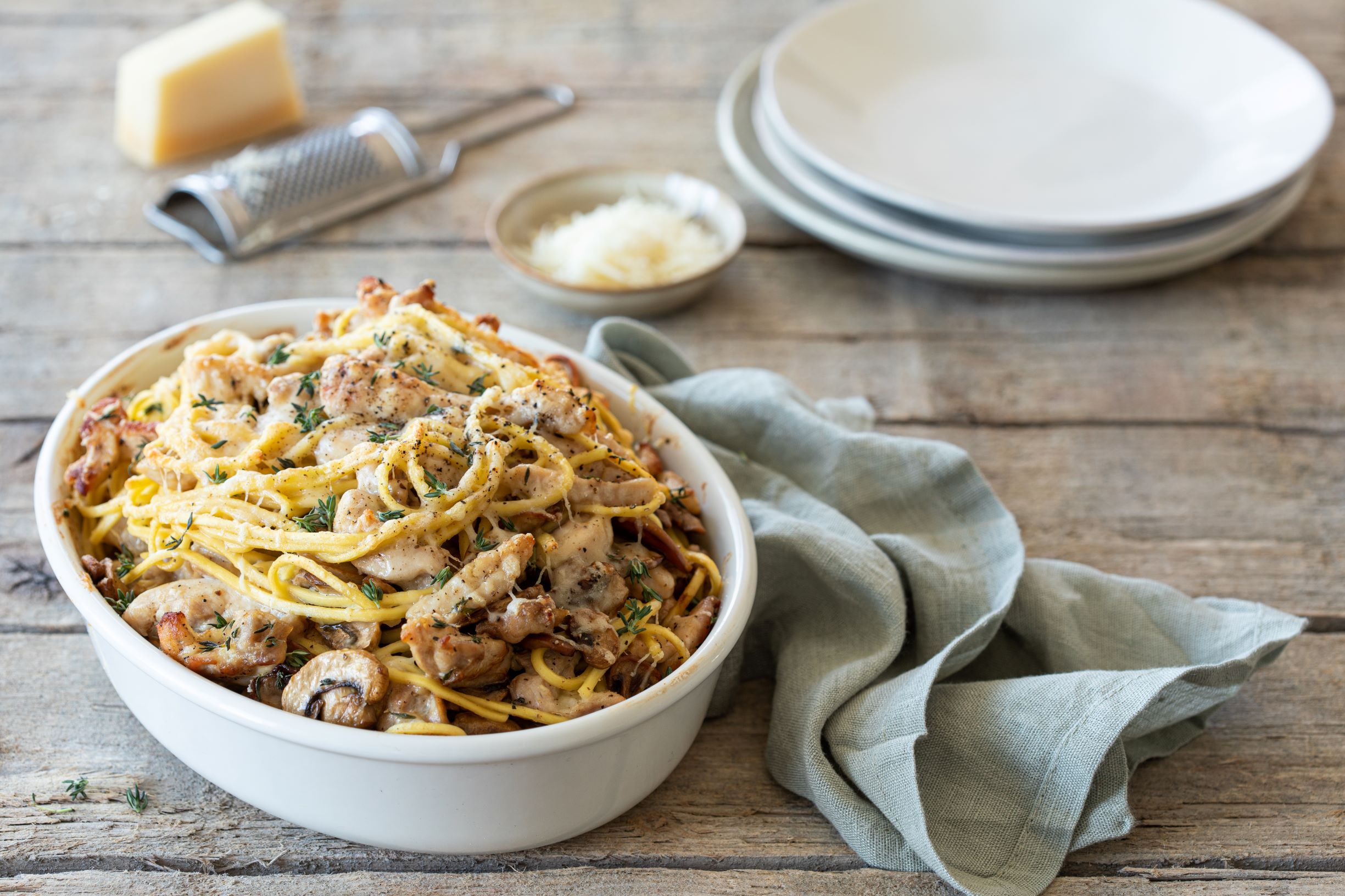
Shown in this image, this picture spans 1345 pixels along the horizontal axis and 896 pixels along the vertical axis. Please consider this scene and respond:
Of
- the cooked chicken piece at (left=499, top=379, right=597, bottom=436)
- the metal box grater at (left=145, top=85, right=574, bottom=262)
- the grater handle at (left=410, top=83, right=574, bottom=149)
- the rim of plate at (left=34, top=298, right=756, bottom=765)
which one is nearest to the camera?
the rim of plate at (left=34, top=298, right=756, bottom=765)

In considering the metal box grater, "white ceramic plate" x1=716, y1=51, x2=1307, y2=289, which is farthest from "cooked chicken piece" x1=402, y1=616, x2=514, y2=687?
the metal box grater

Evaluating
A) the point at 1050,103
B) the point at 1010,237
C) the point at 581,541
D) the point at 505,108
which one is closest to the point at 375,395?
the point at 581,541

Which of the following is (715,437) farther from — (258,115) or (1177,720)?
(258,115)

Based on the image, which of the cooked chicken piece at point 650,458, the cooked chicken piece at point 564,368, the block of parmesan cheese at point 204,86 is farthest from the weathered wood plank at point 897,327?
the cooked chicken piece at point 650,458

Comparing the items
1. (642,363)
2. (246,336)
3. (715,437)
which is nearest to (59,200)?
(246,336)

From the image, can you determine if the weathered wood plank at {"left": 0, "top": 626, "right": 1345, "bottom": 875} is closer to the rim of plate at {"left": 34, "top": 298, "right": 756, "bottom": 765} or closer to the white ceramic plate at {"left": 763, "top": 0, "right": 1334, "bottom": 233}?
the rim of plate at {"left": 34, "top": 298, "right": 756, "bottom": 765}

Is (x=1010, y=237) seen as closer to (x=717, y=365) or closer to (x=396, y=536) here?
(x=717, y=365)
